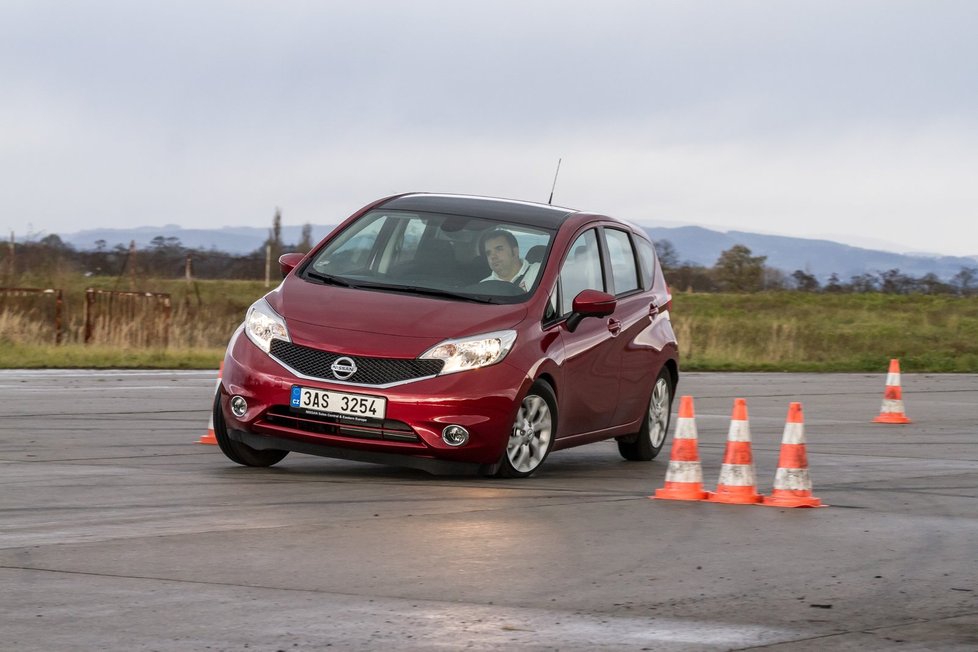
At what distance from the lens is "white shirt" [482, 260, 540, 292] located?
36.0 ft

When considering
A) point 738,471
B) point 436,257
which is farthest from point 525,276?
point 738,471

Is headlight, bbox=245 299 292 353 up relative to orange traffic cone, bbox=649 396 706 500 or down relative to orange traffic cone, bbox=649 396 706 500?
up

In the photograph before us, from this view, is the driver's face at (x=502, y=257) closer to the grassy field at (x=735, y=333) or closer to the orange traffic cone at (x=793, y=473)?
the orange traffic cone at (x=793, y=473)

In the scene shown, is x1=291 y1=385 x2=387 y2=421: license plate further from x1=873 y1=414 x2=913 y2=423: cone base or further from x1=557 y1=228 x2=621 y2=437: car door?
x1=873 y1=414 x2=913 y2=423: cone base

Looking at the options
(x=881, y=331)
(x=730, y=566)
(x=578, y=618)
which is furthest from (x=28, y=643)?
(x=881, y=331)

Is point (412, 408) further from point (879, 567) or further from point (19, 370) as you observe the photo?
point (19, 370)

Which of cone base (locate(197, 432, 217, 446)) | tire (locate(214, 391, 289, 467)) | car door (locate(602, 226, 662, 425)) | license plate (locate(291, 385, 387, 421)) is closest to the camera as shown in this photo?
license plate (locate(291, 385, 387, 421))

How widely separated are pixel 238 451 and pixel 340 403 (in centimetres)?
113

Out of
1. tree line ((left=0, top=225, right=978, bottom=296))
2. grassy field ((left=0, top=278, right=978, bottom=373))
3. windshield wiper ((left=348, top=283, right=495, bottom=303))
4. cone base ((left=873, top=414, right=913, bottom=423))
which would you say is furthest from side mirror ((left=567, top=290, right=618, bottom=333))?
tree line ((left=0, top=225, right=978, bottom=296))

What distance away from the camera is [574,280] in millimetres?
11547

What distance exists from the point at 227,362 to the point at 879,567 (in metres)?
4.67

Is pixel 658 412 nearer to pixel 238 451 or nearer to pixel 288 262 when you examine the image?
pixel 288 262

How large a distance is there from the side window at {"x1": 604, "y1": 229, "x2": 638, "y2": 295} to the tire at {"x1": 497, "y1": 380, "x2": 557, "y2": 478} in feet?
6.15

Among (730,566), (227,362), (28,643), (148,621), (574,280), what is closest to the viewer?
(28,643)
